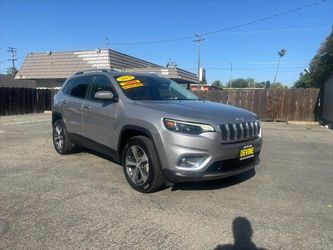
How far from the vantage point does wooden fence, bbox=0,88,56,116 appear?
22672 millimetres

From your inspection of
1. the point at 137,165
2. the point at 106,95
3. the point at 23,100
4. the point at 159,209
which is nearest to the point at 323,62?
the point at 23,100

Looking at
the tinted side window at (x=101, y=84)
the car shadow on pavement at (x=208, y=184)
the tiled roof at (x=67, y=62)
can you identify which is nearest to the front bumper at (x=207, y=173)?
the car shadow on pavement at (x=208, y=184)

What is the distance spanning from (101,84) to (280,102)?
603 inches

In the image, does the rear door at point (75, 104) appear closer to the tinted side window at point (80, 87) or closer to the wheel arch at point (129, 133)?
the tinted side window at point (80, 87)

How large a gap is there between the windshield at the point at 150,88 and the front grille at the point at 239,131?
148 centimetres

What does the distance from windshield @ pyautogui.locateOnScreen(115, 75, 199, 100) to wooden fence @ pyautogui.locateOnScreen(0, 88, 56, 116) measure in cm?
1813

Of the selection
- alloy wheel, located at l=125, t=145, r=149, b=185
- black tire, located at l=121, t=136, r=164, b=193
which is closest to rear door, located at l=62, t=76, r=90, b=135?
alloy wheel, located at l=125, t=145, r=149, b=185

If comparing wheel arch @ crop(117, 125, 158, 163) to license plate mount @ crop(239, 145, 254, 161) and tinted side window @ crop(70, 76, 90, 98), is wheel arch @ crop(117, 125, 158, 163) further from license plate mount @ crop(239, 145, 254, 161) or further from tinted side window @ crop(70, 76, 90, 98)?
tinted side window @ crop(70, 76, 90, 98)

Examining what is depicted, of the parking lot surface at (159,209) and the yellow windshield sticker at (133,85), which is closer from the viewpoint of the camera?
the parking lot surface at (159,209)

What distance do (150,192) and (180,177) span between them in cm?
70

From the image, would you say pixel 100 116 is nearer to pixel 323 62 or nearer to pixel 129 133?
pixel 129 133

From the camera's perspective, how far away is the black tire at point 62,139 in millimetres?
7992

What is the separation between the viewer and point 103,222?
14.4 feet

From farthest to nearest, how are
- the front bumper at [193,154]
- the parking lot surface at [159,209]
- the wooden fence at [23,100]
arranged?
the wooden fence at [23,100] → the front bumper at [193,154] → the parking lot surface at [159,209]
